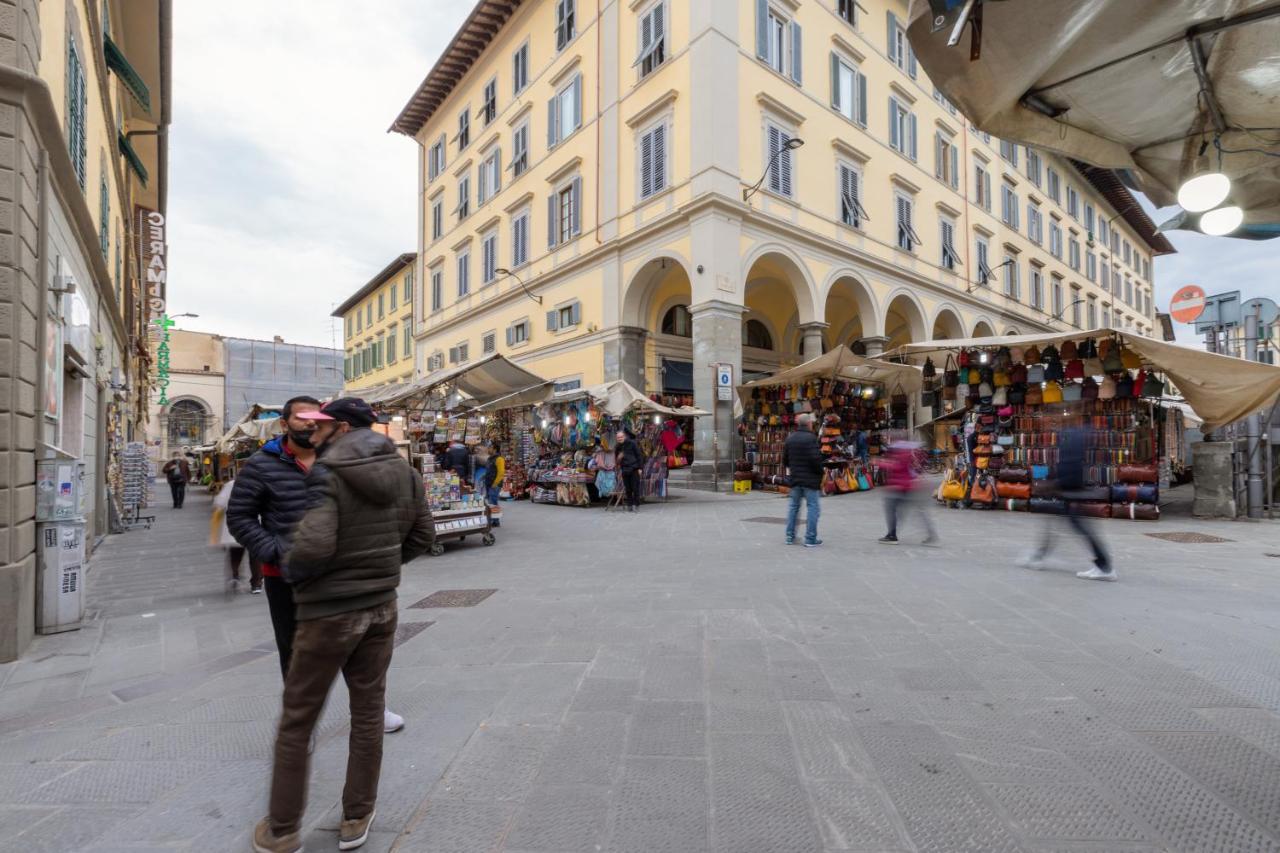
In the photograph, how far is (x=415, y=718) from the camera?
3031 mm

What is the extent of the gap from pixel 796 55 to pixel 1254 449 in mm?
14178

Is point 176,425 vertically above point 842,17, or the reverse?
point 842,17

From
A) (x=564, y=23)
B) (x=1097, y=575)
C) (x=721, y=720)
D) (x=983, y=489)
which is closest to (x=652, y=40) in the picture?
(x=564, y=23)

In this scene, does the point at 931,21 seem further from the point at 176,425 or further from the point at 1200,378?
the point at 176,425

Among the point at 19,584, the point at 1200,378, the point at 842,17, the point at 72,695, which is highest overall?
the point at 842,17

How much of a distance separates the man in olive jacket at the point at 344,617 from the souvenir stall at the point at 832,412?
12.8 metres

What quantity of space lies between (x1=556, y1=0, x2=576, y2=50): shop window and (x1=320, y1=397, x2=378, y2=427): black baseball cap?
70.0ft

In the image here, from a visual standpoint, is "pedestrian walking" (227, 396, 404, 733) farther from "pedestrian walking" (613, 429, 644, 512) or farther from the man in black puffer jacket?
"pedestrian walking" (613, 429, 644, 512)

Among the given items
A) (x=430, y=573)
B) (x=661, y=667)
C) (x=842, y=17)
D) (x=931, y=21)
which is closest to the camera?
(x=931, y=21)

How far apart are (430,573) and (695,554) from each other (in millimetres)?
2869

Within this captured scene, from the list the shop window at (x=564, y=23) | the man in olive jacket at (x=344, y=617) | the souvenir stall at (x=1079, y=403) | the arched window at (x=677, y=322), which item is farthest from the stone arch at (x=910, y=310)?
the man in olive jacket at (x=344, y=617)

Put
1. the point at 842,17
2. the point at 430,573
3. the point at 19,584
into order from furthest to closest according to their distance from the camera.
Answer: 1. the point at 842,17
2. the point at 430,573
3. the point at 19,584

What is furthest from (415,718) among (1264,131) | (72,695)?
(1264,131)

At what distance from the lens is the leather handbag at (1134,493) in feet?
31.6
